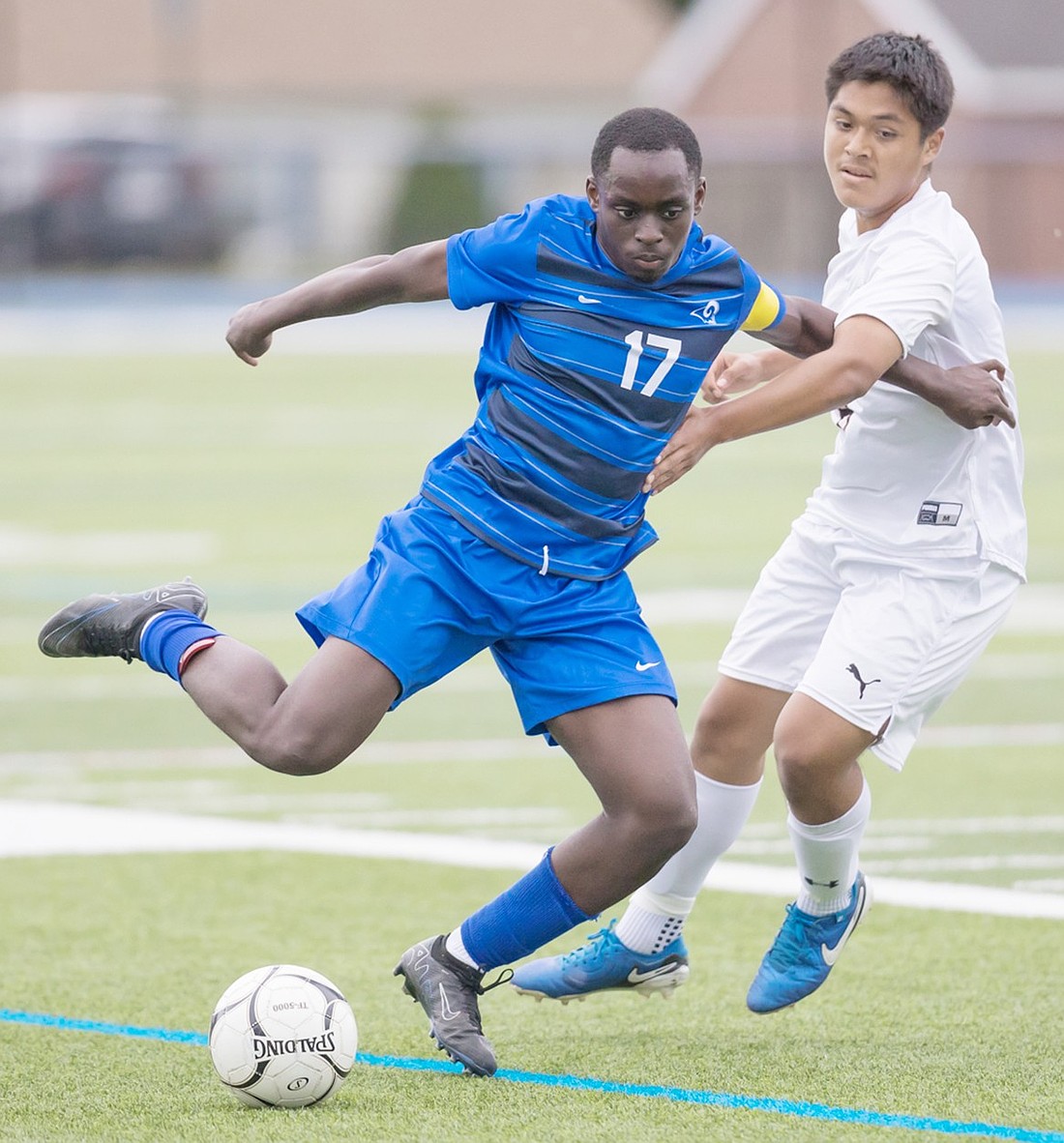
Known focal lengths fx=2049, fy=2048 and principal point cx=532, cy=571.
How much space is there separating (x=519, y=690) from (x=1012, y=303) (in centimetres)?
3125

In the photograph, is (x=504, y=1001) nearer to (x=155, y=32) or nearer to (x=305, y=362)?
(x=305, y=362)

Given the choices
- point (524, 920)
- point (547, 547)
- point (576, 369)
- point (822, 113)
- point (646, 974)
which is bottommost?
point (822, 113)

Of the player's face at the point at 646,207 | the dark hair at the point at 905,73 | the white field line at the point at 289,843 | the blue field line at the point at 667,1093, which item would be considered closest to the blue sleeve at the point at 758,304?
the player's face at the point at 646,207

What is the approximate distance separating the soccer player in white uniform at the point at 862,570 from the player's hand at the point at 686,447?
0.52 feet

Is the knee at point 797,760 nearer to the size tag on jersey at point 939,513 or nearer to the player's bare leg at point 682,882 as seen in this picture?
the player's bare leg at point 682,882

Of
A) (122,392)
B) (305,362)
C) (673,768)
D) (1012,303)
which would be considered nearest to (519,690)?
(673,768)

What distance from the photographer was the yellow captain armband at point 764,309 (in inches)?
189

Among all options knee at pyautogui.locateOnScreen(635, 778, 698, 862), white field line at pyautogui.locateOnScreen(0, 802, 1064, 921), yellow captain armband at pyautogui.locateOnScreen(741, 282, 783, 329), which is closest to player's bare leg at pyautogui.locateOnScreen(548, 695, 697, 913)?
knee at pyautogui.locateOnScreen(635, 778, 698, 862)

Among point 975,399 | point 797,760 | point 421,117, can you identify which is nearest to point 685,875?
point 797,760

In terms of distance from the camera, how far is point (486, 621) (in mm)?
4684

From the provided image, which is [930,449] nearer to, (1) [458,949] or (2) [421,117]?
(1) [458,949]

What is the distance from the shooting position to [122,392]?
965 inches

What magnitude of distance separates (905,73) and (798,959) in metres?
2.18

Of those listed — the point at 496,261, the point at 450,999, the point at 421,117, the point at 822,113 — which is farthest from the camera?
the point at 421,117
